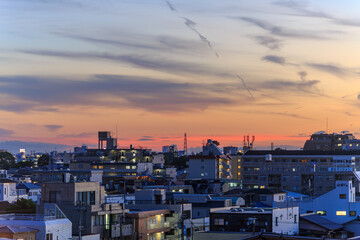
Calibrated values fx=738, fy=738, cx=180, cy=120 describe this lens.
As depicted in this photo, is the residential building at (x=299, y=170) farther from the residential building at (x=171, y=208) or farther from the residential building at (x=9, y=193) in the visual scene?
the residential building at (x=171, y=208)

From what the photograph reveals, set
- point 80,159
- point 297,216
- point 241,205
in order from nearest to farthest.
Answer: point 297,216 → point 241,205 → point 80,159

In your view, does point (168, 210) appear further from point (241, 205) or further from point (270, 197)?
point (270, 197)

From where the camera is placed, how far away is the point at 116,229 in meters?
42.2

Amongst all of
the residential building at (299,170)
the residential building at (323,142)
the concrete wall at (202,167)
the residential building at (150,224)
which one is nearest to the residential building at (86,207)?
the residential building at (150,224)

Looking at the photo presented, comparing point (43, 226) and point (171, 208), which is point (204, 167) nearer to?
point (171, 208)

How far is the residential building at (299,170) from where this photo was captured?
87875 mm

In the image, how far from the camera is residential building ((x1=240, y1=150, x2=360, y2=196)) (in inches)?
3460

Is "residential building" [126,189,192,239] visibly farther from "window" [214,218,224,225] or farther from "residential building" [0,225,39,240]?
"residential building" [0,225,39,240]

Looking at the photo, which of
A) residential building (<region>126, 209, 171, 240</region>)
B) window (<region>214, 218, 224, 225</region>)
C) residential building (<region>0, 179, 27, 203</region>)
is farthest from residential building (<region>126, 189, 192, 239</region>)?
residential building (<region>0, 179, 27, 203</region>)

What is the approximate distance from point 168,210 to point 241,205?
39.9 feet

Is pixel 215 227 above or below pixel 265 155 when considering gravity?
below

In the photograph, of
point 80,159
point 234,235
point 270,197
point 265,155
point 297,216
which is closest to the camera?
point 234,235

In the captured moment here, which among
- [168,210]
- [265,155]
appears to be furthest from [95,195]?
[265,155]

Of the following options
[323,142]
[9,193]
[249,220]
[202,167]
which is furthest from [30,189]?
[323,142]
